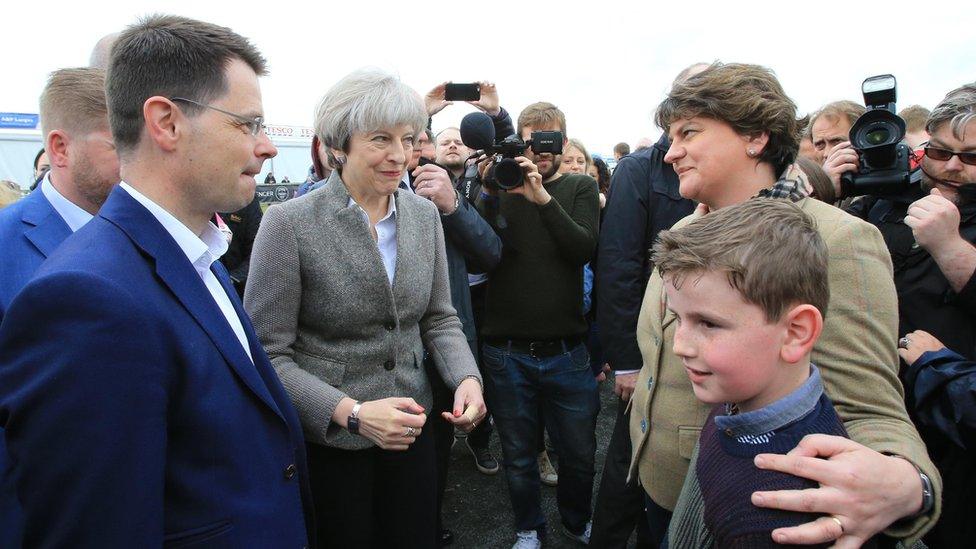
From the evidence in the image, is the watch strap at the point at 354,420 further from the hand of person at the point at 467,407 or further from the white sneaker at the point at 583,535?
the white sneaker at the point at 583,535

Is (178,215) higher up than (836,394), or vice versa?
(178,215)

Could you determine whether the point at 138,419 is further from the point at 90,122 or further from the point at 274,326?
the point at 90,122

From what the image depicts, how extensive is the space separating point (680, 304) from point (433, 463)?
1.30m

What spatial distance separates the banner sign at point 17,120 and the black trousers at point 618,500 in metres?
28.7

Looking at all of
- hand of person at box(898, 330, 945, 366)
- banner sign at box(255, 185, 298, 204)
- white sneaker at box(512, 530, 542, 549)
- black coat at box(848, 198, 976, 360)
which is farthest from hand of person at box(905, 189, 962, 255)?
banner sign at box(255, 185, 298, 204)

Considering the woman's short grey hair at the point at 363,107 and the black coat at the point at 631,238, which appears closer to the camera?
the woman's short grey hair at the point at 363,107

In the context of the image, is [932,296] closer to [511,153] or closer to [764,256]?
[764,256]


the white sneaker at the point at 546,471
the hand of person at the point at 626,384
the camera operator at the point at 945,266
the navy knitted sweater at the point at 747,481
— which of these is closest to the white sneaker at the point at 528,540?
the white sneaker at the point at 546,471

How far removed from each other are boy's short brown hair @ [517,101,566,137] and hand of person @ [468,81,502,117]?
1.33 ft

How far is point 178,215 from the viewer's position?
1228mm

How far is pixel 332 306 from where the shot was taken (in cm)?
185

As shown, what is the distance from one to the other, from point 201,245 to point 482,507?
2.85m

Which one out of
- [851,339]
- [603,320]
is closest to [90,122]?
[603,320]

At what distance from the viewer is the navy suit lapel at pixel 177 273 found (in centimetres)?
108
